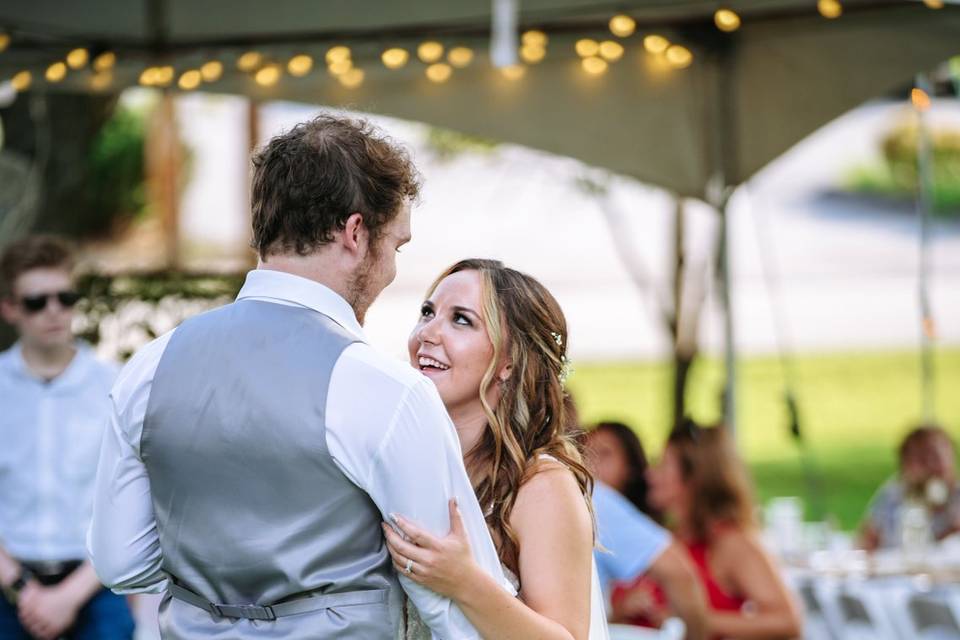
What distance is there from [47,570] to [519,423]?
1834 mm

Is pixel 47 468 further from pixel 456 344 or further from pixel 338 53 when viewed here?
pixel 338 53

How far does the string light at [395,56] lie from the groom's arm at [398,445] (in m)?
3.63

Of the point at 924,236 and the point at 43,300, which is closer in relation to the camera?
the point at 43,300

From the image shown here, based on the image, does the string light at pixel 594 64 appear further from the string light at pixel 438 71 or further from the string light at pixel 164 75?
the string light at pixel 164 75

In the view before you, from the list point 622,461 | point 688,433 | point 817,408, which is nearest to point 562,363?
point 622,461

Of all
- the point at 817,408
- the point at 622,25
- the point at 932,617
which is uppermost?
the point at 622,25

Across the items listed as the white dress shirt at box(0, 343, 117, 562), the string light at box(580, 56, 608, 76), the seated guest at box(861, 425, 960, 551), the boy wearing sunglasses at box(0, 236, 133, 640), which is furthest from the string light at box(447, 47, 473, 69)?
the seated guest at box(861, 425, 960, 551)

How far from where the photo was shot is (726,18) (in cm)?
530

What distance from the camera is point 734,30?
18.5 feet

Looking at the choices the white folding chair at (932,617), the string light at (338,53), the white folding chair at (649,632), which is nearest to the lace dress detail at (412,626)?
the white folding chair at (649,632)

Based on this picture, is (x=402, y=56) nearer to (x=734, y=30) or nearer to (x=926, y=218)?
(x=734, y=30)

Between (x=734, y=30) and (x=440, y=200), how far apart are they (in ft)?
24.5

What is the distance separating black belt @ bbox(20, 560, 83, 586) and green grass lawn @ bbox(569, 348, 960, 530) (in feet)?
38.4

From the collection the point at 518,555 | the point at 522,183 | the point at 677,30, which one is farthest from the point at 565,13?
the point at 522,183
